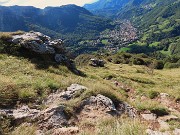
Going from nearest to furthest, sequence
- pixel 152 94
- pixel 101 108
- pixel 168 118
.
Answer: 1. pixel 101 108
2. pixel 168 118
3. pixel 152 94

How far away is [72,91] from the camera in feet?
53.2

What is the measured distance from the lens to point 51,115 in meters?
12.3

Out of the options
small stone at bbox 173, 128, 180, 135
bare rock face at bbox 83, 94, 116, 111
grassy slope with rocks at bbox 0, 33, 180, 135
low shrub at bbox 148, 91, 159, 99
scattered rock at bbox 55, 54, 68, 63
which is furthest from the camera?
scattered rock at bbox 55, 54, 68, 63

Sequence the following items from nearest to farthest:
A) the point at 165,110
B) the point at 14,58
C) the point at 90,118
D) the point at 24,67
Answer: the point at 90,118, the point at 165,110, the point at 24,67, the point at 14,58

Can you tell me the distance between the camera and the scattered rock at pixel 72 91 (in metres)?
15.5

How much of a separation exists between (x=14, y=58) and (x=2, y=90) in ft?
36.7

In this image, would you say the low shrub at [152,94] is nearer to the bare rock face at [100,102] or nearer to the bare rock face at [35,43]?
the bare rock face at [35,43]

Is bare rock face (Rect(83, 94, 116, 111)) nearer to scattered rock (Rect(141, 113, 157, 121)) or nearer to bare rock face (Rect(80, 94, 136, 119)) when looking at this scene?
bare rock face (Rect(80, 94, 136, 119))

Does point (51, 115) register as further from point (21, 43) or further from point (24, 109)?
point (21, 43)

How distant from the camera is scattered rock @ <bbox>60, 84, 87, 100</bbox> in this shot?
15.5 meters

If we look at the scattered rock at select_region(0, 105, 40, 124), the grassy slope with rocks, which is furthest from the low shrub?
the scattered rock at select_region(0, 105, 40, 124)

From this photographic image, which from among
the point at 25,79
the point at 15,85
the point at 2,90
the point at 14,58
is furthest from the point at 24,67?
the point at 2,90

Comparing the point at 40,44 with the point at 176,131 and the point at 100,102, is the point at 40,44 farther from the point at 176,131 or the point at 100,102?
the point at 176,131

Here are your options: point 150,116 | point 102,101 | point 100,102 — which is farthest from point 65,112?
point 150,116
